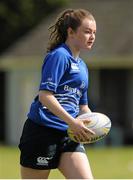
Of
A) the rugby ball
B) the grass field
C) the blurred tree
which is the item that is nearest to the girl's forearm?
the rugby ball

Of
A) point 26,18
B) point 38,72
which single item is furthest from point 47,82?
point 26,18

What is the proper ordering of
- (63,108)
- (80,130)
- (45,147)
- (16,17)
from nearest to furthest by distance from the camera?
(80,130)
(63,108)
(45,147)
(16,17)

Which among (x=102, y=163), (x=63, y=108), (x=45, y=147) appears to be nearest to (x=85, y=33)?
(x=63, y=108)

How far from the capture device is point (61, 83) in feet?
22.4

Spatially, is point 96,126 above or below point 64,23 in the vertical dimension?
below

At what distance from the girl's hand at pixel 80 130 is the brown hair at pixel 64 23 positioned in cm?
76

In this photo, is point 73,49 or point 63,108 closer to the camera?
point 63,108

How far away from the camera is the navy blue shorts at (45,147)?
686 centimetres

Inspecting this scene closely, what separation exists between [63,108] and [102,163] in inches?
479

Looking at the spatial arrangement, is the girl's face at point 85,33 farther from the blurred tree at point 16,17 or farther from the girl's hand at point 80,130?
the blurred tree at point 16,17

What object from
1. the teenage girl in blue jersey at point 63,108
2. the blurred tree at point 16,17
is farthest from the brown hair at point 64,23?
the blurred tree at point 16,17

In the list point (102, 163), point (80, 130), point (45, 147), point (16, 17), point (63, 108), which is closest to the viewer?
point (80, 130)

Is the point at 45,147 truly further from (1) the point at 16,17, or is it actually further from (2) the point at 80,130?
(1) the point at 16,17

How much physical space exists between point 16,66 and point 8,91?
106cm
